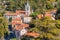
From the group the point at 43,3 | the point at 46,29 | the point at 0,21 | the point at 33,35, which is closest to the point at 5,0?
the point at 43,3

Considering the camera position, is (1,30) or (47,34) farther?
(1,30)

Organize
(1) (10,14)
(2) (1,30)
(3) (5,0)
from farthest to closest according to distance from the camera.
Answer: (3) (5,0)
(1) (10,14)
(2) (1,30)

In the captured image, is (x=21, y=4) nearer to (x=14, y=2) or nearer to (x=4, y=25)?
(x=14, y=2)

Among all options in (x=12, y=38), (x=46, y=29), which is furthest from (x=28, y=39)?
(x=12, y=38)

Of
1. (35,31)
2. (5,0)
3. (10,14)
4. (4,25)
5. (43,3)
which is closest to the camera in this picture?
(35,31)

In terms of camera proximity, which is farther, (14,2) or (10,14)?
(14,2)

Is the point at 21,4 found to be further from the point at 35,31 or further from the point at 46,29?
the point at 46,29

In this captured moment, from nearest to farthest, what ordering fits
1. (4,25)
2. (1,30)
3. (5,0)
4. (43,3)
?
(1,30), (4,25), (43,3), (5,0)

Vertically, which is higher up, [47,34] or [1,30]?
[47,34]

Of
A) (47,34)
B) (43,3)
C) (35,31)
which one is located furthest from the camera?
(43,3)
